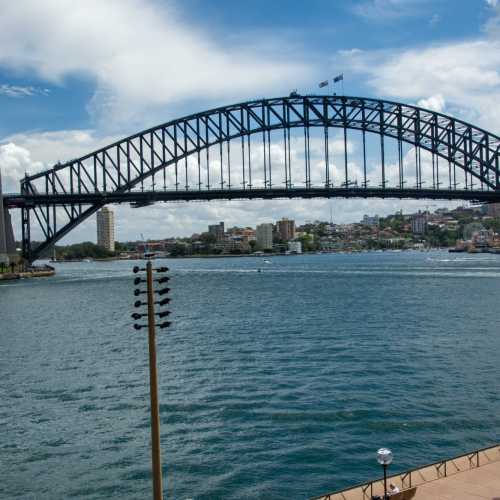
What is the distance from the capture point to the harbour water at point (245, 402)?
16.9 metres

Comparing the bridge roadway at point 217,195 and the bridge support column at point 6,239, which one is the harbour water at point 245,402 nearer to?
the bridge roadway at point 217,195

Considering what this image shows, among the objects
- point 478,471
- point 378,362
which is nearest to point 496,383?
point 378,362

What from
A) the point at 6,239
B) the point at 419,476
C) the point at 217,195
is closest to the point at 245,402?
the point at 419,476

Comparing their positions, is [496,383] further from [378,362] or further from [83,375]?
[83,375]

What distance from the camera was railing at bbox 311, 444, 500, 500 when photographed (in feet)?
41.9

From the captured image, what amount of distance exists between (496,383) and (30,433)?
16.4 metres

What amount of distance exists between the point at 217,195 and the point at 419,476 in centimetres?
8257

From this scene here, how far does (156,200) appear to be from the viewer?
9619 centimetres

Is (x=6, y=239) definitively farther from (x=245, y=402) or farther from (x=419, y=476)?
(x=419, y=476)

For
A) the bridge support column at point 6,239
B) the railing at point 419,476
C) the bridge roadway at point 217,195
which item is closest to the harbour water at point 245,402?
the railing at point 419,476

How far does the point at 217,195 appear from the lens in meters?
94.7

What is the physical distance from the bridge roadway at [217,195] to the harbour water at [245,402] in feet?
164

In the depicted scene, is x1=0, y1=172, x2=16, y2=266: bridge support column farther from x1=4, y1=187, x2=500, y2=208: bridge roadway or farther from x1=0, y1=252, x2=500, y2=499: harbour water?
x1=0, y1=252, x2=500, y2=499: harbour water

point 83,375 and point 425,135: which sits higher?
point 425,135
